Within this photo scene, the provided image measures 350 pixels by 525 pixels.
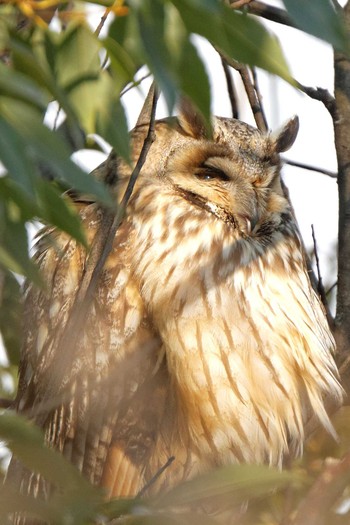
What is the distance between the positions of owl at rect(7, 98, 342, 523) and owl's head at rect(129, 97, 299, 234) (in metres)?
0.02

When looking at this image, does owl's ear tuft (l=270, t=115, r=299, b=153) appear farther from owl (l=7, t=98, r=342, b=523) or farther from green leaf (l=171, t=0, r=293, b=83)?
green leaf (l=171, t=0, r=293, b=83)

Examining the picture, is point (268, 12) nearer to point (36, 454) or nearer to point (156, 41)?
point (156, 41)

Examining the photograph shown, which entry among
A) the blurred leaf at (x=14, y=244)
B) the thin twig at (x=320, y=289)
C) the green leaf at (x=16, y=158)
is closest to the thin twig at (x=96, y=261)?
the blurred leaf at (x=14, y=244)

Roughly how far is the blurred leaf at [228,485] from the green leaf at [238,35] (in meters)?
0.57

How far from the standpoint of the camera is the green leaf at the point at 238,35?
55.3 inches

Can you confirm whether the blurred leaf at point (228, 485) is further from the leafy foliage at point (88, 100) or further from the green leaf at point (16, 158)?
the green leaf at point (16, 158)

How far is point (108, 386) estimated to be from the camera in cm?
231

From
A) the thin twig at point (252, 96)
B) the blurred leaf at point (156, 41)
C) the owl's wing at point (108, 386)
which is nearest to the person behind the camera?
the blurred leaf at point (156, 41)

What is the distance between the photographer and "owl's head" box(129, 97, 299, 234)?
2594 mm

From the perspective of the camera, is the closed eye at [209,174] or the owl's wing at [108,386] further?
the closed eye at [209,174]

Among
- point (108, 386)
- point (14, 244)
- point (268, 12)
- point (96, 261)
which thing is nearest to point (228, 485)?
point (14, 244)

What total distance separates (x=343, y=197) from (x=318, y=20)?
1.13 metres

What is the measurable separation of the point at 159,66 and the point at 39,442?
528 mm

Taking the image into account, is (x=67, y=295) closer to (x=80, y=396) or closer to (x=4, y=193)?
(x=80, y=396)
